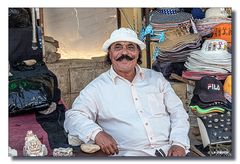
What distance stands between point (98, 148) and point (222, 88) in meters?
1.22

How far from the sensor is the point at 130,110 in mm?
3660

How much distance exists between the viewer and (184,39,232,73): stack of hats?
4219 millimetres

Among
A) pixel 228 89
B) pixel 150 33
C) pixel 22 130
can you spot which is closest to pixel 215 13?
pixel 150 33

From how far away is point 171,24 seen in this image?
14.9 ft

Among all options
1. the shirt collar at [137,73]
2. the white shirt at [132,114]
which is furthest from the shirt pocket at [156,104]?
the shirt collar at [137,73]

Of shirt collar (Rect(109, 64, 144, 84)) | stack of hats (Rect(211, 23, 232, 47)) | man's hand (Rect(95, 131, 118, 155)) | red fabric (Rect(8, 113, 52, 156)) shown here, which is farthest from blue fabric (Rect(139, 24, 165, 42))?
man's hand (Rect(95, 131, 118, 155))

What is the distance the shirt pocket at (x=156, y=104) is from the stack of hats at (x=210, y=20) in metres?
1.08

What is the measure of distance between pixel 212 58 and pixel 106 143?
1.33 m

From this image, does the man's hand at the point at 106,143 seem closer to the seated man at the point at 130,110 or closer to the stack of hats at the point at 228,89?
the seated man at the point at 130,110

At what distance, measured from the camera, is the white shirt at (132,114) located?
360cm

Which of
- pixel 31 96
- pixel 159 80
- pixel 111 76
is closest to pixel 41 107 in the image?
pixel 31 96

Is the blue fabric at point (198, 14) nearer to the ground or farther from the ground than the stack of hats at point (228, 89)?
farther from the ground

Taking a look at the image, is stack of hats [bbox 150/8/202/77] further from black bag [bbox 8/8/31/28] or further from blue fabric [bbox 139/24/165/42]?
black bag [bbox 8/8/31/28]

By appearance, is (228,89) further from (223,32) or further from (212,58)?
(223,32)
